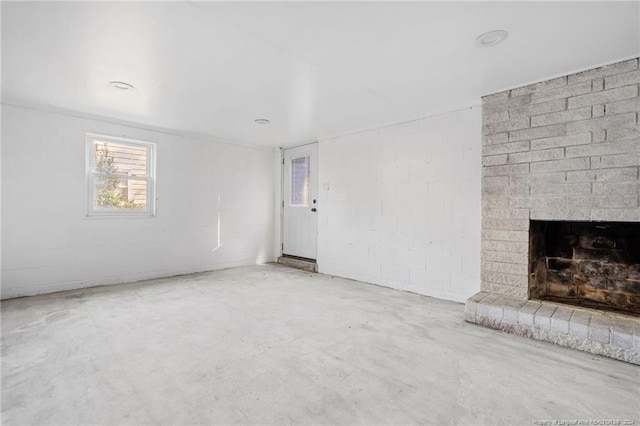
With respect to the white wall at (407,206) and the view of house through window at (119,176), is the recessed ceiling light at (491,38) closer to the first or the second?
the white wall at (407,206)

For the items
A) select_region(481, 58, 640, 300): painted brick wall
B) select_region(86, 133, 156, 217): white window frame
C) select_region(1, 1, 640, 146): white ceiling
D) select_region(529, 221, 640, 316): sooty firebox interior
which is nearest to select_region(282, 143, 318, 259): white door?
select_region(1, 1, 640, 146): white ceiling

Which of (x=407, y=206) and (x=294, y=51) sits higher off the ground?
(x=294, y=51)

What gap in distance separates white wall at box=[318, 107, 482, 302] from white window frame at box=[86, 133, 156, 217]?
2.66m

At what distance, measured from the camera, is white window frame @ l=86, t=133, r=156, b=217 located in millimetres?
4254

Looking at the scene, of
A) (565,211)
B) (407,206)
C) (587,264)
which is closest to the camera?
(565,211)

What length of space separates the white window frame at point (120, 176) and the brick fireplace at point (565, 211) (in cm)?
455

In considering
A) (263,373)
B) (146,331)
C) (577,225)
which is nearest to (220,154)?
(146,331)

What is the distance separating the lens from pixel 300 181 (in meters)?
5.98

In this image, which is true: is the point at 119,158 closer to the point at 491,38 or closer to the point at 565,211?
the point at 491,38

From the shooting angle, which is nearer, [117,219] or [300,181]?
[117,219]

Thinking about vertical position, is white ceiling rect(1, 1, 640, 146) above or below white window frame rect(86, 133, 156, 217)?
above

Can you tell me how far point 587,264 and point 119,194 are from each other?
579 cm

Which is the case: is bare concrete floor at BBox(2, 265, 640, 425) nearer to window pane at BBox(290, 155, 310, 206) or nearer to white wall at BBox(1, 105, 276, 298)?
white wall at BBox(1, 105, 276, 298)

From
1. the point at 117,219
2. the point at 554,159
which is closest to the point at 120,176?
Result: the point at 117,219
